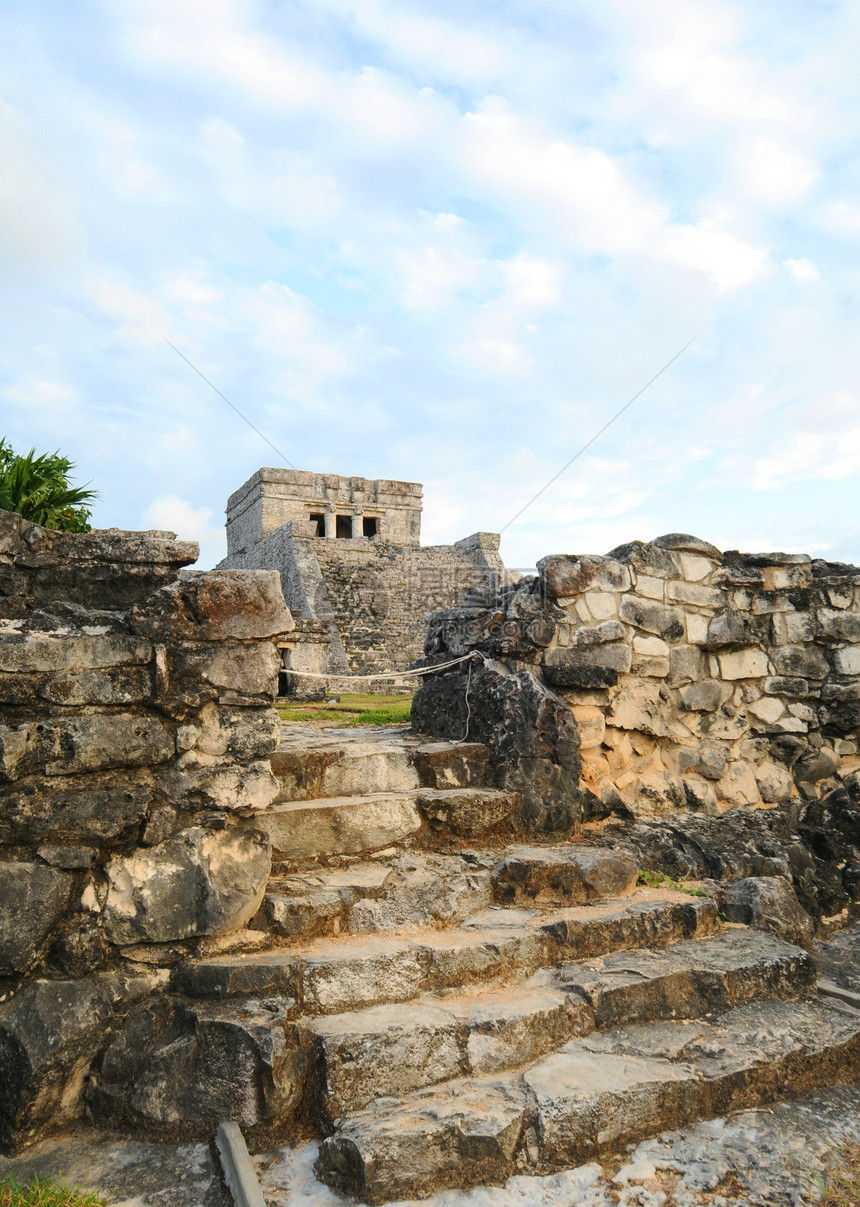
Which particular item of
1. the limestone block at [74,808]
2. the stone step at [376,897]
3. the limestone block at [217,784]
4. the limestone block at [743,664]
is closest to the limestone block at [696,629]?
the limestone block at [743,664]

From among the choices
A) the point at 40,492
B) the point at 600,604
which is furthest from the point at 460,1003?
Result: the point at 40,492

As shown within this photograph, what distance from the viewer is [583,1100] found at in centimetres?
253

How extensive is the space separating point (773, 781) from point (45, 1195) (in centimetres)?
443

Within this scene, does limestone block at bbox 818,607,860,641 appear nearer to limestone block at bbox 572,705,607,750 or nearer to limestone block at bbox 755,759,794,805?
limestone block at bbox 755,759,794,805

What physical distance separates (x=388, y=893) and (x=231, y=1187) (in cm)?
121

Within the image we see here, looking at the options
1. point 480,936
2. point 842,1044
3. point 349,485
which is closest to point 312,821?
point 480,936

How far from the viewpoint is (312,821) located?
3.55 m

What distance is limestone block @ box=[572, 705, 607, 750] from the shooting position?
4641mm

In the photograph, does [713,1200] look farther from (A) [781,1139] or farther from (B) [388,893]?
(B) [388,893]

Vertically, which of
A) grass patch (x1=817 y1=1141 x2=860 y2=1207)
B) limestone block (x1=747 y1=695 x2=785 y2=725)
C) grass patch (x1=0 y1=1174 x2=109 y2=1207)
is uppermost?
limestone block (x1=747 y1=695 x2=785 y2=725)

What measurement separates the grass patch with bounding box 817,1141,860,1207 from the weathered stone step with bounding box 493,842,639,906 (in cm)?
133

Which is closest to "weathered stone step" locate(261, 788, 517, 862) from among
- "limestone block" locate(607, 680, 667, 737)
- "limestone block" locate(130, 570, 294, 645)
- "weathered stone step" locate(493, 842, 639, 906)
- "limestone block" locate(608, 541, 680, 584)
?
"weathered stone step" locate(493, 842, 639, 906)

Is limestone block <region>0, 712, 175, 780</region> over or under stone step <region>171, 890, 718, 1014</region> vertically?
over

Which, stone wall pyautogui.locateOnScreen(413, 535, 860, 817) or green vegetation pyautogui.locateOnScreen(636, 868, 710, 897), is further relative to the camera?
stone wall pyautogui.locateOnScreen(413, 535, 860, 817)
